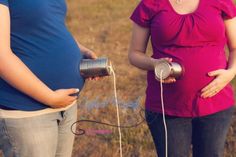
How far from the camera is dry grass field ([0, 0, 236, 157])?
3520mm

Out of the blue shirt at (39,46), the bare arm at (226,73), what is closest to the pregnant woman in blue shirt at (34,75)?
the blue shirt at (39,46)

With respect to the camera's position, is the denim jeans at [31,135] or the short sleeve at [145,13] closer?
the denim jeans at [31,135]

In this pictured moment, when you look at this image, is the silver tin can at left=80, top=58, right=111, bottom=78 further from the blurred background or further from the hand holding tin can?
the blurred background

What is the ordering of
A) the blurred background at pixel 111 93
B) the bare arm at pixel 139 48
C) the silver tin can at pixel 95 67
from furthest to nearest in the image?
1. the blurred background at pixel 111 93
2. the bare arm at pixel 139 48
3. the silver tin can at pixel 95 67

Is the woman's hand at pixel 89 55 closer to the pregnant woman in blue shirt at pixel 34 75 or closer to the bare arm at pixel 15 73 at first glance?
the pregnant woman in blue shirt at pixel 34 75

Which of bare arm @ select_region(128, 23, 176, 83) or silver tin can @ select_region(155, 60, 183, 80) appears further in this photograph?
bare arm @ select_region(128, 23, 176, 83)

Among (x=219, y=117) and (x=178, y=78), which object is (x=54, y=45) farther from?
(x=219, y=117)

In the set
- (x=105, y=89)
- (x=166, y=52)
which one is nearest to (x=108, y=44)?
(x=105, y=89)

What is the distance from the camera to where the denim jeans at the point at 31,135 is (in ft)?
6.06

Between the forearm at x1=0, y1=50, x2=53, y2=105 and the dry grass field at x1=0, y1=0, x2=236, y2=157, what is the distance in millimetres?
1714

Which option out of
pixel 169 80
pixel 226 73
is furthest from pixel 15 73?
pixel 226 73

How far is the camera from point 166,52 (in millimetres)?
2168

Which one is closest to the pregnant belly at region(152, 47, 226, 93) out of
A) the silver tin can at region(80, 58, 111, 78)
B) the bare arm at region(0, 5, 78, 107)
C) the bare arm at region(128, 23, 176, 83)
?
the bare arm at region(128, 23, 176, 83)

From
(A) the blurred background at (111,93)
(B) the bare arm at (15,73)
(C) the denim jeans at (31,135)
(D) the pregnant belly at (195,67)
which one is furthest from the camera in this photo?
(A) the blurred background at (111,93)
